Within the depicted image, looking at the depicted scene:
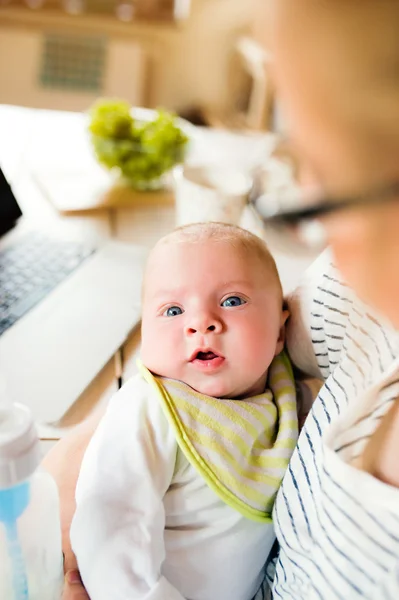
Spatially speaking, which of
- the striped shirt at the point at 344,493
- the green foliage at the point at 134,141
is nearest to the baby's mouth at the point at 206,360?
the striped shirt at the point at 344,493

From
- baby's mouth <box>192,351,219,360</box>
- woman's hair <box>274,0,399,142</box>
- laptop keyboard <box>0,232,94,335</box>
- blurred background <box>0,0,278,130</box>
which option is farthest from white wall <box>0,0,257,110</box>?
woman's hair <box>274,0,399,142</box>

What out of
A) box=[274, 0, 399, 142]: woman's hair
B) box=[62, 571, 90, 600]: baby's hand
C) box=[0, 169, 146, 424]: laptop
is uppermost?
box=[274, 0, 399, 142]: woman's hair

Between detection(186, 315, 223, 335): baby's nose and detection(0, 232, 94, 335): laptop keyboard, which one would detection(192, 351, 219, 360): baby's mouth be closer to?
detection(186, 315, 223, 335): baby's nose

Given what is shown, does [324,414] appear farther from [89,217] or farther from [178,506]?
[89,217]

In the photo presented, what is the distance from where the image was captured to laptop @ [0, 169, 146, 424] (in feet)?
2.66

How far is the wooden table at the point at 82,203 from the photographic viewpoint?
86 cm

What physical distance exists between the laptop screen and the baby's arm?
2.05 feet

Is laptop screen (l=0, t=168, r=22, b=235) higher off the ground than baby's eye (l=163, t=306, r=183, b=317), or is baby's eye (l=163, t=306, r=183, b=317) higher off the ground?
baby's eye (l=163, t=306, r=183, b=317)

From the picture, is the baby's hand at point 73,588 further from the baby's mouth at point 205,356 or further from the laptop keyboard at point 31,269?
the laptop keyboard at point 31,269

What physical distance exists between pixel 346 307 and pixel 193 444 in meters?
0.22

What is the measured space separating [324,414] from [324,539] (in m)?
0.12

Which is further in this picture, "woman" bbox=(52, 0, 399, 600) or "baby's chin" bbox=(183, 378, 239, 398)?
"baby's chin" bbox=(183, 378, 239, 398)

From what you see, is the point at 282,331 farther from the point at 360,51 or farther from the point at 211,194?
the point at 360,51

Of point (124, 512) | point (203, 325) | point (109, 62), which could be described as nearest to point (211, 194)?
point (203, 325)
